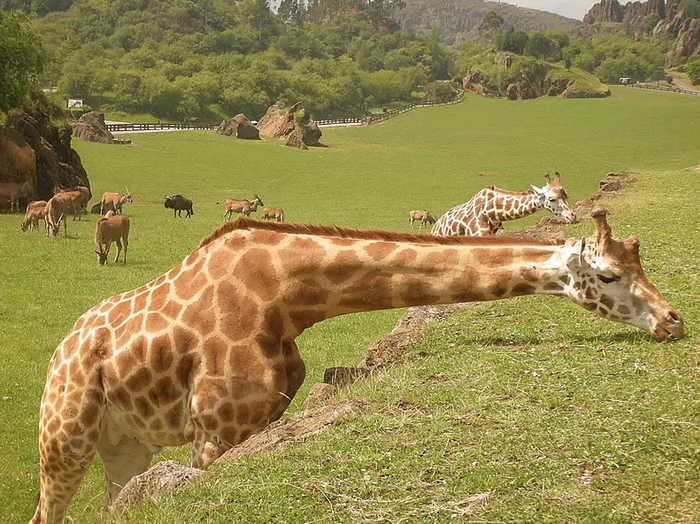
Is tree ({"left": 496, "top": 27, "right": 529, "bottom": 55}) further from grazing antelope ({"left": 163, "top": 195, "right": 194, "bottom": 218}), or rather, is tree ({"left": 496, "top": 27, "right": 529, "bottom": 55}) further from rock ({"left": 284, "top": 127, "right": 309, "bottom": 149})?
grazing antelope ({"left": 163, "top": 195, "right": 194, "bottom": 218})

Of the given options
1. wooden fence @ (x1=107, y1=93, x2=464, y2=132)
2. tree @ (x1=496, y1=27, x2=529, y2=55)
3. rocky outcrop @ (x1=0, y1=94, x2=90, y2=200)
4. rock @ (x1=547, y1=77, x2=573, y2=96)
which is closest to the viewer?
Result: rocky outcrop @ (x1=0, y1=94, x2=90, y2=200)

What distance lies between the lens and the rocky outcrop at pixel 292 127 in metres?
73.4

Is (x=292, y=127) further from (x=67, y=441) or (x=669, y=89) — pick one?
(x=669, y=89)

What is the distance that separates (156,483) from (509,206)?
47.8 ft

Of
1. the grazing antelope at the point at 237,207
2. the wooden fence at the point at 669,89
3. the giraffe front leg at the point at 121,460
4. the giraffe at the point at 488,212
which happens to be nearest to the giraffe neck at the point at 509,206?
the giraffe at the point at 488,212

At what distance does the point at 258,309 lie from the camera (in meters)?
6.91

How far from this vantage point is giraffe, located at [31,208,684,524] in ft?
22.4

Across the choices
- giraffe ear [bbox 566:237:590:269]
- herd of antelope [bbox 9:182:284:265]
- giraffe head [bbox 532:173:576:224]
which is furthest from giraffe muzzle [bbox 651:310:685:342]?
herd of antelope [bbox 9:182:284:265]

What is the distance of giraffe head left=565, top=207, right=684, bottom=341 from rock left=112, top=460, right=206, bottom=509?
12.7 feet

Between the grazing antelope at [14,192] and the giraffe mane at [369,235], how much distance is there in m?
32.8

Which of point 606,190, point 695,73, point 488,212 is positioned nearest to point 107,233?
point 488,212

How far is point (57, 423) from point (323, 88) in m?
116

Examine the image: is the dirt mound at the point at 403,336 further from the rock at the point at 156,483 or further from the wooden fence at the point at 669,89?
the wooden fence at the point at 669,89

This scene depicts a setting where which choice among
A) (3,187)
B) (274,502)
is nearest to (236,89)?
(3,187)
